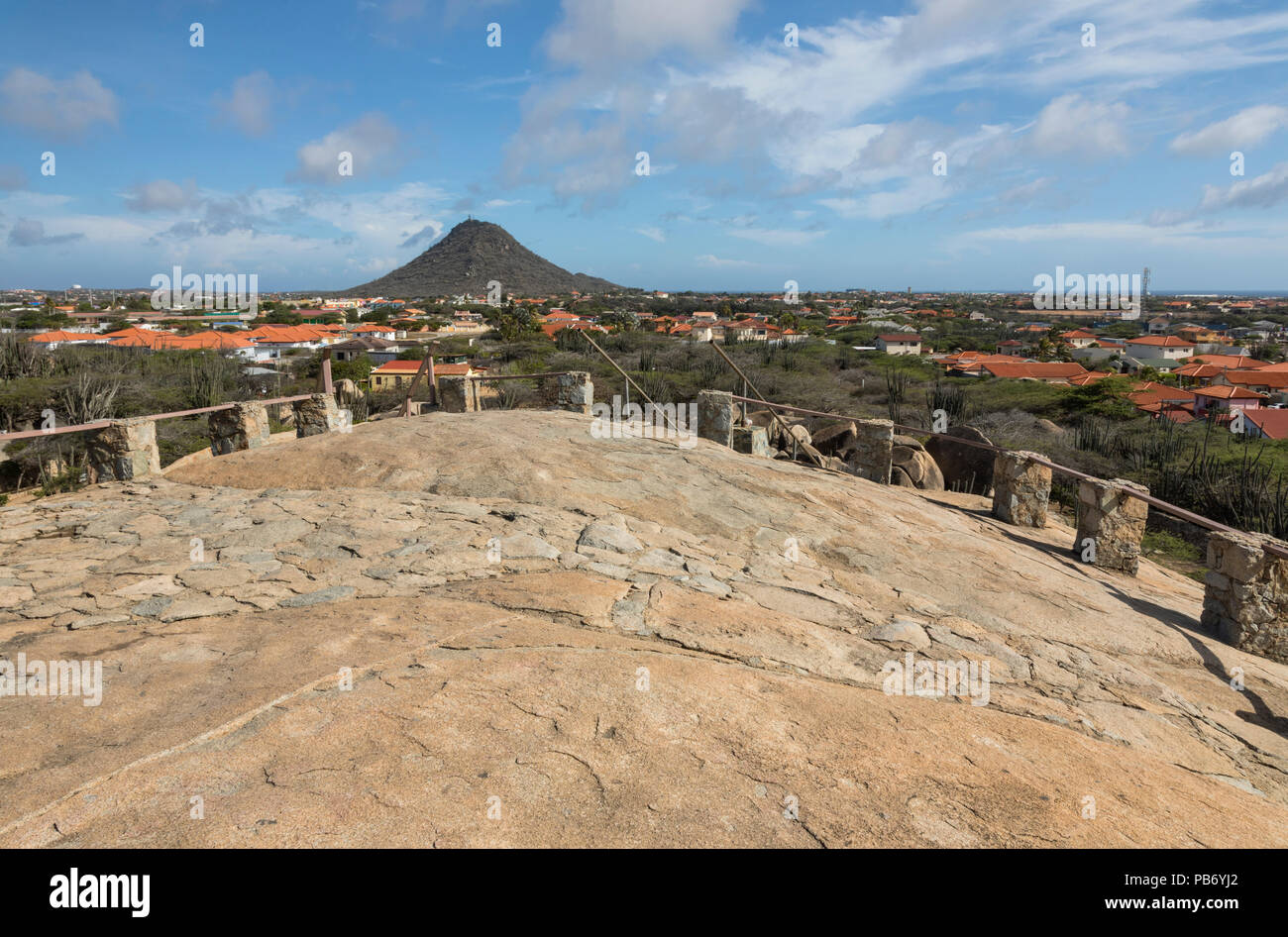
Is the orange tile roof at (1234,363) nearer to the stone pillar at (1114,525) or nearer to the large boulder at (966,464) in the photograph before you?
the large boulder at (966,464)

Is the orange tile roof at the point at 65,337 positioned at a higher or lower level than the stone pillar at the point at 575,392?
higher

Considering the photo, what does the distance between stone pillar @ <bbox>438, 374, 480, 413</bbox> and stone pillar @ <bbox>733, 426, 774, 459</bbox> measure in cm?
438

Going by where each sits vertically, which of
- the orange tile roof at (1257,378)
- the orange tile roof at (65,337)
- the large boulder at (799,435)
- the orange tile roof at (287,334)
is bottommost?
the large boulder at (799,435)

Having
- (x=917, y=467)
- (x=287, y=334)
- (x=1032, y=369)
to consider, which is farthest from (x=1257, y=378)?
(x=287, y=334)

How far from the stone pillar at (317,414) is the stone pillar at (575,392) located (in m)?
3.49

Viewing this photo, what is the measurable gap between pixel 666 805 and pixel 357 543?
3.50 m

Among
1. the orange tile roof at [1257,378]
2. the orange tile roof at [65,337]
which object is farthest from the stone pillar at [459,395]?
the orange tile roof at [65,337]

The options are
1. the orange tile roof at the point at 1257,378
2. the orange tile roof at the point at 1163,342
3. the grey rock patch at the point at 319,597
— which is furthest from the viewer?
the orange tile roof at the point at 1163,342

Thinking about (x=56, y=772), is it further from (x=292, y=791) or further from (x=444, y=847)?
(x=444, y=847)

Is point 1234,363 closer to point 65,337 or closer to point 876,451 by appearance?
point 876,451

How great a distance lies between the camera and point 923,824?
2.53m

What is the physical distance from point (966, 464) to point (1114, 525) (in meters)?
4.69

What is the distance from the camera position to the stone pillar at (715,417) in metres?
10.0

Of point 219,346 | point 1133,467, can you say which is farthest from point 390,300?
point 1133,467
